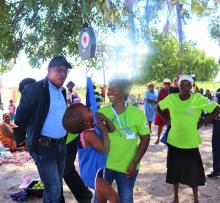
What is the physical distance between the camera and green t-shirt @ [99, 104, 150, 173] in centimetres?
355

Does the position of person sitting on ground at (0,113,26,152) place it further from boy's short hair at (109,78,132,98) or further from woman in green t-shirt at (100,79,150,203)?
boy's short hair at (109,78,132,98)

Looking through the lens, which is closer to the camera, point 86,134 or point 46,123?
point 86,134

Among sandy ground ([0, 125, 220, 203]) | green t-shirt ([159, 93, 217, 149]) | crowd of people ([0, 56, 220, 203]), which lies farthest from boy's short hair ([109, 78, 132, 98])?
sandy ground ([0, 125, 220, 203])

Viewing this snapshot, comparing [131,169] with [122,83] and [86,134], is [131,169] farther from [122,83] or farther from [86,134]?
[122,83]

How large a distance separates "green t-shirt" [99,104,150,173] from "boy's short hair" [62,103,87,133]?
1.02 feet

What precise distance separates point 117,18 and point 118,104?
5.50 meters

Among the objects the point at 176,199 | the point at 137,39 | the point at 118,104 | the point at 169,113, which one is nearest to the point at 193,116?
the point at 169,113

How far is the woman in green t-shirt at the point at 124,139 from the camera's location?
3.55 metres

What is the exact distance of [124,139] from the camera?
11.6 feet

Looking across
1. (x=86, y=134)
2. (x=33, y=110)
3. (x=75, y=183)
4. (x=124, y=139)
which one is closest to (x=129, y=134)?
(x=124, y=139)

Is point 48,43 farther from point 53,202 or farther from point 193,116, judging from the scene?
point 53,202

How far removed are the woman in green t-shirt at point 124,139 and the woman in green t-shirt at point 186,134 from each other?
1.38 meters

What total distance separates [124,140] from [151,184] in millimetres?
2717

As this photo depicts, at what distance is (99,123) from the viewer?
10.8 ft
